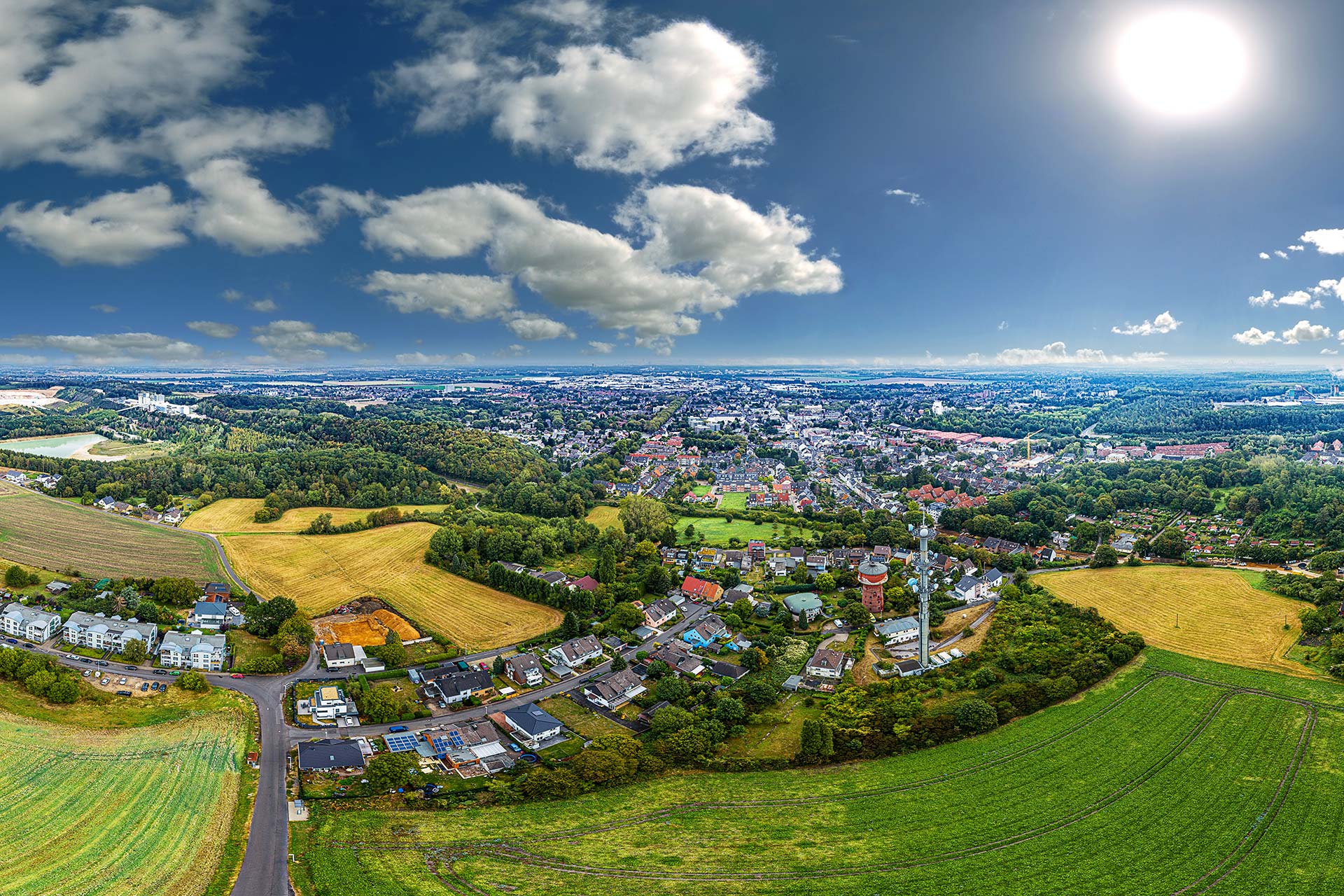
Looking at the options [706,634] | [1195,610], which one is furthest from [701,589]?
[1195,610]

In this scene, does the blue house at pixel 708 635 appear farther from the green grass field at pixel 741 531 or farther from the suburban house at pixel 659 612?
the green grass field at pixel 741 531

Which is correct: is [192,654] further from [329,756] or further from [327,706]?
[329,756]

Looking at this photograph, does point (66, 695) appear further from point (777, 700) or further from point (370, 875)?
point (777, 700)

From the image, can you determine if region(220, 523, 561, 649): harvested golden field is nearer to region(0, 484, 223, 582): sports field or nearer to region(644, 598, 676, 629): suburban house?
region(0, 484, 223, 582): sports field

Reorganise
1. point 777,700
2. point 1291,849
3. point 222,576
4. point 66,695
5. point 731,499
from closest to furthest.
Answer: point 1291,849 → point 66,695 → point 777,700 → point 222,576 → point 731,499

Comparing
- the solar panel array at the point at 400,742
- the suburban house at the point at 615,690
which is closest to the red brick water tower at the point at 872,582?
the suburban house at the point at 615,690

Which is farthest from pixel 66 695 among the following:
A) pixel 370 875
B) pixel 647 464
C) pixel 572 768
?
pixel 647 464

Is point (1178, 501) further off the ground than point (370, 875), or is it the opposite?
point (1178, 501)
